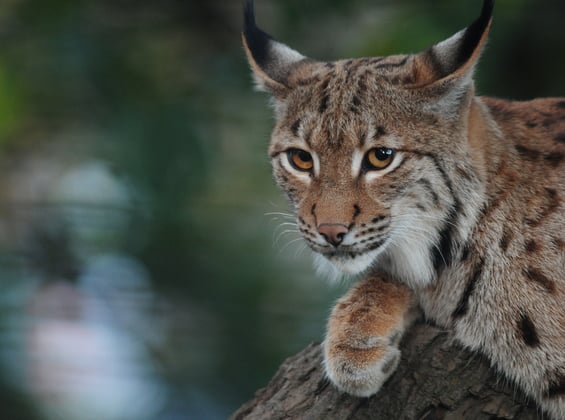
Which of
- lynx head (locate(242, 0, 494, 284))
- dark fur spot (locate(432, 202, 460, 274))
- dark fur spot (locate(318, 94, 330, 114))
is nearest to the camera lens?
lynx head (locate(242, 0, 494, 284))

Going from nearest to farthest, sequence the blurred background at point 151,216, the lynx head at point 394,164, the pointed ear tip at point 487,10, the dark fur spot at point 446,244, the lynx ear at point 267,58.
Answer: the pointed ear tip at point 487,10
the lynx head at point 394,164
the dark fur spot at point 446,244
the lynx ear at point 267,58
the blurred background at point 151,216

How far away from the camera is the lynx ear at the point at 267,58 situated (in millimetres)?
5090

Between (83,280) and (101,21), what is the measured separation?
2.20m

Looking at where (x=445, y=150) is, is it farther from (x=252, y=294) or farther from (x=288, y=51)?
(x=252, y=294)

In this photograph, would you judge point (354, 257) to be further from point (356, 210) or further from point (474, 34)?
point (474, 34)

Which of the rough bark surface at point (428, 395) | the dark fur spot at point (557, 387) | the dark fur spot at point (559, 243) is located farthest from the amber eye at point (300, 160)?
the dark fur spot at point (557, 387)

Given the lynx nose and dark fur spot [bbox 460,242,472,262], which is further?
dark fur spot [bbox 460,242,472,262]

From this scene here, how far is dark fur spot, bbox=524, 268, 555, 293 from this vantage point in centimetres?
449

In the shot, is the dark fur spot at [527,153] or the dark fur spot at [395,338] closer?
the dark fur spot at [395,338]

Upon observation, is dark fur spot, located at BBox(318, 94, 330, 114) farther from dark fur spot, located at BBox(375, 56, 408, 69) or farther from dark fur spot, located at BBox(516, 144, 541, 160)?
dark fur spot, located at BBox(516, 144, 541, 160)

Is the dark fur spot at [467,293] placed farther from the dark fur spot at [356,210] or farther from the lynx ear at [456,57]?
the lynx ear at [456,57]

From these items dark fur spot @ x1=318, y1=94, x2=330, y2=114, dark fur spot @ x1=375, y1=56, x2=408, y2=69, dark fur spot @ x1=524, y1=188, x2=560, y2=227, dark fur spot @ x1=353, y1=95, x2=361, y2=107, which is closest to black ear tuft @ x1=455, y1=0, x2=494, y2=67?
dark fur spot @ x1=375, y1=56, x2=408, y2=69

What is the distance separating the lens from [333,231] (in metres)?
4.46

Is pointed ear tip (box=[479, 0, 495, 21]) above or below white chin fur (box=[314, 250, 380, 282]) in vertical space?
above
